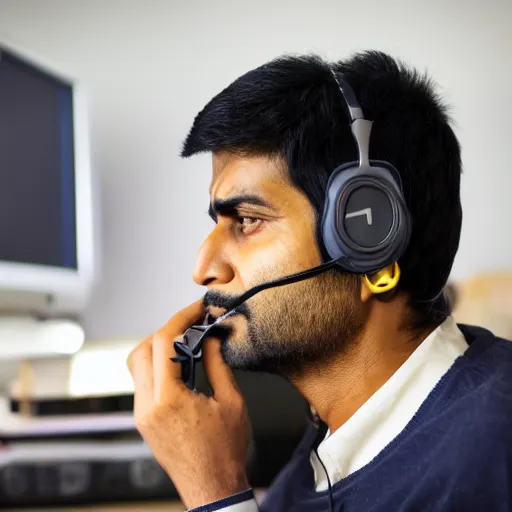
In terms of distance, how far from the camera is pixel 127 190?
1319 millimetres

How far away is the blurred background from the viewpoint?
1.13 meters

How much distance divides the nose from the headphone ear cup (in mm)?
169

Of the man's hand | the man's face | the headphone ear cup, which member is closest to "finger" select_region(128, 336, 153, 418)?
the man's hand

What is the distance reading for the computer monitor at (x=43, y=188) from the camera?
1146mm

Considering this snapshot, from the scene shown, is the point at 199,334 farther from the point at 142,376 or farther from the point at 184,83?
the point at 184,83

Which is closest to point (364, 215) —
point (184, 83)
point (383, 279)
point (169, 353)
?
point (383, 279)

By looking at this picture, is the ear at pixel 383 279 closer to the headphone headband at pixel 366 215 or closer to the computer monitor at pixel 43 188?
the headphone headband at pixel 366 215

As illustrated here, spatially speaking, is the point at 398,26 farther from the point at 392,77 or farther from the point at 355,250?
the point at 355,250

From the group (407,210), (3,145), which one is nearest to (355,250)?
(407,210)

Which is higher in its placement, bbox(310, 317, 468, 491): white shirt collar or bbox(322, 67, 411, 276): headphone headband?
bbox(322, 67, 411, 276): headphone headband

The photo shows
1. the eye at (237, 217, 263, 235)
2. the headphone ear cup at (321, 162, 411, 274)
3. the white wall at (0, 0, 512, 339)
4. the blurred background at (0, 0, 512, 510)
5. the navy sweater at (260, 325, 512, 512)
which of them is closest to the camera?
the navy sweater at (260, 325, 512, 512)

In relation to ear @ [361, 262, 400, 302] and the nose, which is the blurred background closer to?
the nose

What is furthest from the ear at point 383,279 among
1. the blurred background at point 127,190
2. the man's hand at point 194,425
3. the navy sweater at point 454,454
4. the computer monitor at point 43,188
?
the computer monitor at point 43,188

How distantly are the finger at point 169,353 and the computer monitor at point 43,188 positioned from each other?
0.34 meters
